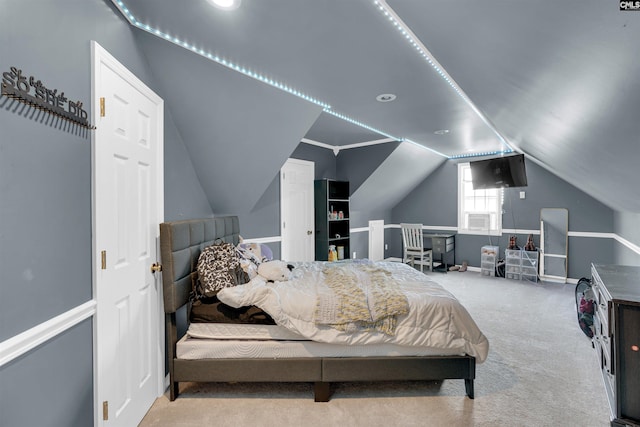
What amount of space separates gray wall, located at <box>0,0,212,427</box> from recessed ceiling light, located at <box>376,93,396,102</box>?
2.26 meters

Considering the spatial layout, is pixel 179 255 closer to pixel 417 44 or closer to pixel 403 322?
pixel 403 322

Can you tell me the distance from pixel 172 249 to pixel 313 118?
1970 mm

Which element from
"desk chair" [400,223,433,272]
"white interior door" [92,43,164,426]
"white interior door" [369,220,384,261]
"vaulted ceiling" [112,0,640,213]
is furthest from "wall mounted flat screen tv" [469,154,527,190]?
"white interior door" [92,43,164,426]

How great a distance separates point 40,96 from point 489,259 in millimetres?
6503

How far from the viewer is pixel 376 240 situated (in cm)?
696

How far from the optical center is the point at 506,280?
5477mm

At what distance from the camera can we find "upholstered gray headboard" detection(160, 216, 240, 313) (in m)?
2.15

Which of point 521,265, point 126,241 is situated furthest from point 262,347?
point 521,265

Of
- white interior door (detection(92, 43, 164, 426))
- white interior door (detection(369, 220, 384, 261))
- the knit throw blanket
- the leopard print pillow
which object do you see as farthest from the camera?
white interior door (detection(369, 220, 384, 261))

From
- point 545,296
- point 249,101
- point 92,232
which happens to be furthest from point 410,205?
point 92,232

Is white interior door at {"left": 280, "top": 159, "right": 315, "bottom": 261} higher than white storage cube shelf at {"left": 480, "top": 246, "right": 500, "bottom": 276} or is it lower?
higher

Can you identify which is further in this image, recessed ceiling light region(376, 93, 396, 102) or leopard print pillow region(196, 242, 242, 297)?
recessed ceiling light region(376, 93, 396, 102)

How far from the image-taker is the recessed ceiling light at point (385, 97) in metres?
3.02

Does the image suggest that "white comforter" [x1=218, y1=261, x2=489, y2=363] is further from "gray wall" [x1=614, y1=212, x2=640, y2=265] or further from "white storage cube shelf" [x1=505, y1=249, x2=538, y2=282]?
"white storage cube shelf" [x1=505, y1=249, x2=538, y2=282]
